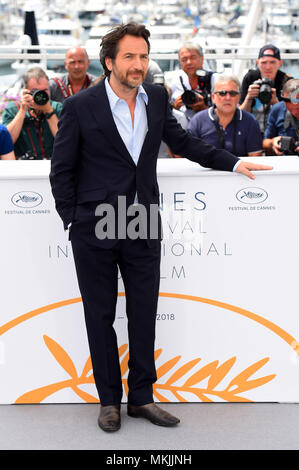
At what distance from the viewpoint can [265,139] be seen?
15.3 feet

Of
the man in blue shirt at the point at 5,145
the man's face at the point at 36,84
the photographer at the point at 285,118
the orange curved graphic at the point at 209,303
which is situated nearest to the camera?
the orange curved graphic at the point at 209,303

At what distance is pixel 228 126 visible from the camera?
4234mm

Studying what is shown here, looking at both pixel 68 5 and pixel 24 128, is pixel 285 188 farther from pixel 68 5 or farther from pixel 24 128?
pixel 68 5

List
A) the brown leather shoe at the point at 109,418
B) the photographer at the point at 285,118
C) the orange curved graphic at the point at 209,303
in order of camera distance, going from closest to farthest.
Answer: the brown leather shoe at the point at 109,418, the orange curved graphic at the point at 209,303, the photographer at the point at 285,118

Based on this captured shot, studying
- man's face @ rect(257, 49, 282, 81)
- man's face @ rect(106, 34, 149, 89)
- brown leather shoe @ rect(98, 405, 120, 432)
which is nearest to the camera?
man's face @ rect(106, 34, 149, 89)

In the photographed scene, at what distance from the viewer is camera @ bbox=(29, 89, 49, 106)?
4574 mm

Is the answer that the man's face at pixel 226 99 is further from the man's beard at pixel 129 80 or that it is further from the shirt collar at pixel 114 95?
the man's beard at pixel 129 80

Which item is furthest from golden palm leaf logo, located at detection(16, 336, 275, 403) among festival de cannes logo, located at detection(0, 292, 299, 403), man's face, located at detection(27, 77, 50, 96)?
man's face, located at detection(27, 77, 50, 96)

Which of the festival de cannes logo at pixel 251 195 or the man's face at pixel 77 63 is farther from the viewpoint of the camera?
the man's face at pixel 77 63

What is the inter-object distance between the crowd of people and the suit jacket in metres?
1.12

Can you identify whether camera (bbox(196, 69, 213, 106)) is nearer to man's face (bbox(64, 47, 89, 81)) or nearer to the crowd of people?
the crowd of people

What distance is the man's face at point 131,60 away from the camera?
8.70ft

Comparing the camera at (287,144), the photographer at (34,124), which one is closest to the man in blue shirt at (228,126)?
the camera at (287,144)
